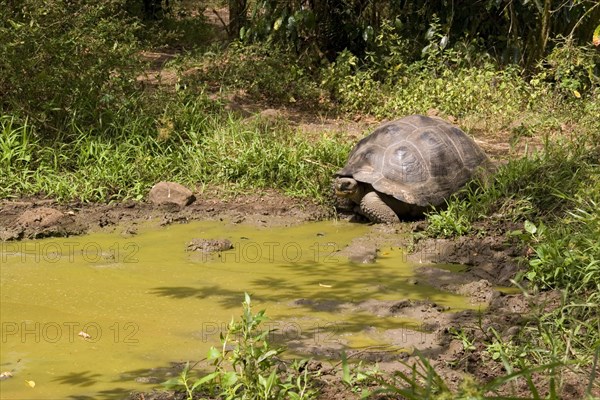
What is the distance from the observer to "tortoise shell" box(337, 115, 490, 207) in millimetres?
7332

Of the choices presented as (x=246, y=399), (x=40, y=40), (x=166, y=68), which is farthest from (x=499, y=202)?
(x=166, y=68)

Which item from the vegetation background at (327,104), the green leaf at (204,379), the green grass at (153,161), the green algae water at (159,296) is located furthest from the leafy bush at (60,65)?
the green leaf at (204,379)

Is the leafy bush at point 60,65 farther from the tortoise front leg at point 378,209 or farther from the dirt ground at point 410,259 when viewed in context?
the tortoise front leg at point 378,209

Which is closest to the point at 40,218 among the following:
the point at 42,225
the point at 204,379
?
the point at 42,225

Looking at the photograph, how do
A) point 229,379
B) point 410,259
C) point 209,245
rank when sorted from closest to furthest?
point 229,379 < point 410,259 < point 209,245

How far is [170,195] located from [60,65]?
2.03 metres

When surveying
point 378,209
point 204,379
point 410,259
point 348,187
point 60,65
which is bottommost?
point 410,259

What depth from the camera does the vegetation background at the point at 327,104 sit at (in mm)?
6477

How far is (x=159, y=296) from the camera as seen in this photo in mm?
5629

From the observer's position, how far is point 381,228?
731cm

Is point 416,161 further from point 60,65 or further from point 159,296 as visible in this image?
point 60,65

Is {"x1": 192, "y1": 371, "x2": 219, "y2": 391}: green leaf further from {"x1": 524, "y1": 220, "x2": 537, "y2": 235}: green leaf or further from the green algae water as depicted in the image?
{"x1": 524, "y1": 220, "x2": 537, "y2": 235}: green leaf

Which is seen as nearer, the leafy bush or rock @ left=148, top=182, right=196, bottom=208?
rock @ left=148, top=182, right=196, bottom=208

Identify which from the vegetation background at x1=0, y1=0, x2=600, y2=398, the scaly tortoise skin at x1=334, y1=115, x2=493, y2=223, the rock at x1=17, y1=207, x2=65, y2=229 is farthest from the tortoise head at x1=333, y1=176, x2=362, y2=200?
the rock at x1=17, y1=207, x2=65, y2=229
